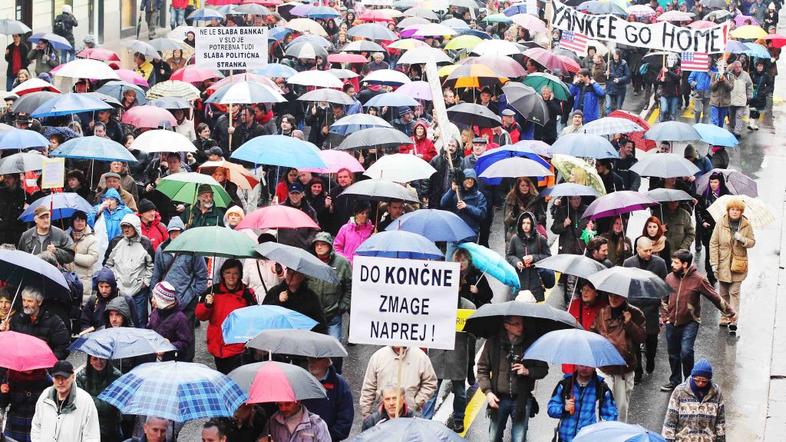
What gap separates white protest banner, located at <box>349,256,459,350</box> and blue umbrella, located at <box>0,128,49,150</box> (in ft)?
25.4

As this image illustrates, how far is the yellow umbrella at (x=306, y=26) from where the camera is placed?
A: 3241 centimetres

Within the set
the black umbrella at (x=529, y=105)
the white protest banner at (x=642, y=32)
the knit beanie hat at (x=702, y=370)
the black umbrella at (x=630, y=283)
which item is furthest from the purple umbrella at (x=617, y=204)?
the white protest banner at (x=642, y=32)

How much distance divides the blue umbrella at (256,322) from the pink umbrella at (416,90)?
11443mm

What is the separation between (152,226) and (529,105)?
813 centimetres

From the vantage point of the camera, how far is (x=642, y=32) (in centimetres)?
2836

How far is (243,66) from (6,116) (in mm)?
3380

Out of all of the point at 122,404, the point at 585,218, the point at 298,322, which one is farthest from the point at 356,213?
the point at 122,404

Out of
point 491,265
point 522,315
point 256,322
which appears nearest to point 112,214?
point 491,265

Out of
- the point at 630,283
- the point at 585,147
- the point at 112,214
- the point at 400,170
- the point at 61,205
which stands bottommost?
the point at 630,283

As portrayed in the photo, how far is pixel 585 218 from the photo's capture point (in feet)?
58.9

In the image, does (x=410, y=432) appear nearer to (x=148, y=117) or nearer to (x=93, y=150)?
(x=93, y=150)

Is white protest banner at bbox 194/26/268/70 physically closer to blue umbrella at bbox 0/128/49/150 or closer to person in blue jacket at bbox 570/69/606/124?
blue umbrella at bbox 0/128/49/150

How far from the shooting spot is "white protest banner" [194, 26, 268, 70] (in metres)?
23.2

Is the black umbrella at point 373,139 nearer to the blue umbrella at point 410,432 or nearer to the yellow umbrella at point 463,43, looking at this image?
the yellow umbrella at point 463,43
